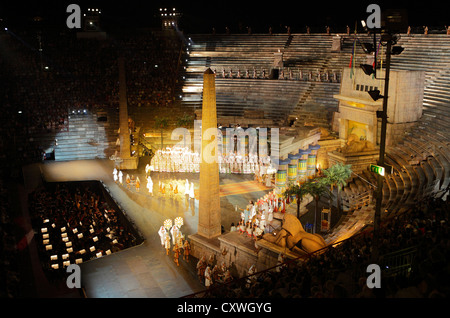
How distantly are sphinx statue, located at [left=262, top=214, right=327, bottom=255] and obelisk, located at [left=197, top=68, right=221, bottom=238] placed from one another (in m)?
3.77

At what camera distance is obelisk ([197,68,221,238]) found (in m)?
19.7

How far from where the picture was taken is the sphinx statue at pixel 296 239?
55.2ft

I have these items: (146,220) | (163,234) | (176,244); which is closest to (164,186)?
(146,220)

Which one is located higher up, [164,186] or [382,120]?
[382,120]

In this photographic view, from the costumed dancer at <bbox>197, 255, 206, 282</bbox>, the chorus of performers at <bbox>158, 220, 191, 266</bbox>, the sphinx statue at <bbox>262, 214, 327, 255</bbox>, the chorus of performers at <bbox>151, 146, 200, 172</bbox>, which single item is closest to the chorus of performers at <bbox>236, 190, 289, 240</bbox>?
the sphinx statue at <bbox>262, 214, 327, 255</bbox>

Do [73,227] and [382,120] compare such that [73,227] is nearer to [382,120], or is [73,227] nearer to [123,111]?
[123,111]

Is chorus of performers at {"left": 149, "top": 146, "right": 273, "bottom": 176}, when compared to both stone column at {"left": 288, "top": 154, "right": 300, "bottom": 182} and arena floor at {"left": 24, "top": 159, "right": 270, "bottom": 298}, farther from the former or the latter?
stone column at {"left": 288, "top": 154, "right": 300, "bottom": 182}

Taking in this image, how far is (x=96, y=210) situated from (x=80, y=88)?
67.3 feet

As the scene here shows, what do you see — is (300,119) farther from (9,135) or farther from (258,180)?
(9,135)

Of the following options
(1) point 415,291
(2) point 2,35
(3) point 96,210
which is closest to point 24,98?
(2) point 2,35

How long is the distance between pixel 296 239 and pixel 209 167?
517 cm

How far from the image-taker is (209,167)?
20312 mm

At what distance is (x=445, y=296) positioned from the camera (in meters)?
8.42

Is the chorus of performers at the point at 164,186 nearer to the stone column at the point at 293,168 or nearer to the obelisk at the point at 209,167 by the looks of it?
the stone column at the point at 293,168
